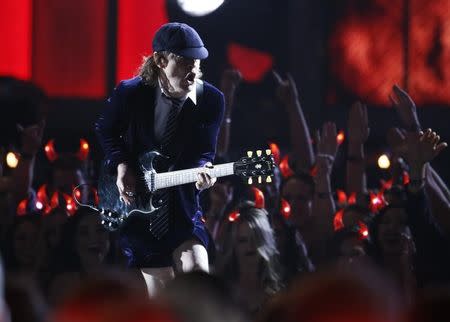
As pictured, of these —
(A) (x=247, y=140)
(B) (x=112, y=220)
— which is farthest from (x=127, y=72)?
(B) (x=112, y=220)

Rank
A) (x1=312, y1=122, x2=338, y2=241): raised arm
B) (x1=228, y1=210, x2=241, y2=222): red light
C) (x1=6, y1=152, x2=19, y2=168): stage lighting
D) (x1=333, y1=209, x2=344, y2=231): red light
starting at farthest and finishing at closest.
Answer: (x1=6, y1=152, x2=19, y2=168): stage lighting, (x1=312, y1=122, x2=338, y2=241): raised arm, (x1=333, y1=209, x2=344, y2=231): red light, (x1=228, y1=210, x2=241, y2=222): red light

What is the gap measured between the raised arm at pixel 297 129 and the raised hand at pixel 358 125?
428 millimetres

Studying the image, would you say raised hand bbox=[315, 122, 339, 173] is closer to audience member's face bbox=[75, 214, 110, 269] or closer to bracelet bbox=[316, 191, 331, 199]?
bracelet bbox=[316, 191, 331, 199]

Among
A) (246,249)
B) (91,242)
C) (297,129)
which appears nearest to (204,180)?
(246,249)

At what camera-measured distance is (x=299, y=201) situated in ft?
23.4

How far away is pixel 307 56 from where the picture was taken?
31.3 ft

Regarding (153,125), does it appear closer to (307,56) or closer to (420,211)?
(420,211)

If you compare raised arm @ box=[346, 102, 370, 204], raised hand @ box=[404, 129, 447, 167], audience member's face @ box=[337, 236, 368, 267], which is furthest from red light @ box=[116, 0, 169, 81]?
raised hand @ box=[404, 129, 447, 167]

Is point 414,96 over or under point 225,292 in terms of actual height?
under

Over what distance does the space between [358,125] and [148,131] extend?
316 cm

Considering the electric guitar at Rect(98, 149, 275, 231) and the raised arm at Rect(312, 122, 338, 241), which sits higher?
the electric guitar at Rect(98, 149, 275, 231)

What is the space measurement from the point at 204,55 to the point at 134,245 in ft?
3.12

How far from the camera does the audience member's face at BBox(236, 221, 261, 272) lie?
5957 millimetres

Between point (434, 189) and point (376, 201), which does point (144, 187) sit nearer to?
point (434, 189)
